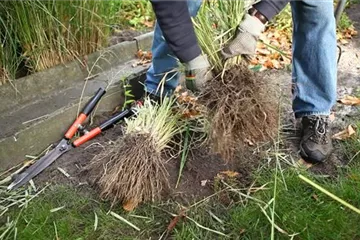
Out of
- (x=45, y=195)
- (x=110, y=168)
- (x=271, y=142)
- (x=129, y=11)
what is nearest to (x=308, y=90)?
(x=271, y=142)

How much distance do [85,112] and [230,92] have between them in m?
0.95

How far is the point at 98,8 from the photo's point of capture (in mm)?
2965

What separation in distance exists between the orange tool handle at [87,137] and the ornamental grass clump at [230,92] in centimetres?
72

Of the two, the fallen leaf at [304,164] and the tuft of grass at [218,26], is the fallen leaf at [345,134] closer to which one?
the fallen leaf at [304,164]

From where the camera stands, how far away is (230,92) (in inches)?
74.0

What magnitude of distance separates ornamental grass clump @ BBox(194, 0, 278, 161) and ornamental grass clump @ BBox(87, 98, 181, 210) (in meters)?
0.28

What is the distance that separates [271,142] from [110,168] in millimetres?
768

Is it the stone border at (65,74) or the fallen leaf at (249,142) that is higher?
the fallen leaf at (249,142)

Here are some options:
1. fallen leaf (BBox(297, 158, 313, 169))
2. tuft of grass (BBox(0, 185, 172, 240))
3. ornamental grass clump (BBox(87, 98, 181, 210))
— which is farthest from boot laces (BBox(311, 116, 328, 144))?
tuft of grass (BBox(0, 185, 172, 240))

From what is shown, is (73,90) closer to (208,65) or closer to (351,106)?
(208,65)

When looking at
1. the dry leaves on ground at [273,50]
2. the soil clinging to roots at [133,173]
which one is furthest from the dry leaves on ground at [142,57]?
the soil clinging to roots at [133,173]

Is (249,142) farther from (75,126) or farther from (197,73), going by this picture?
(75,126)

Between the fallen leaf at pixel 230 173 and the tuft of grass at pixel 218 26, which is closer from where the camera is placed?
the tuft of grass at pixel 218 26

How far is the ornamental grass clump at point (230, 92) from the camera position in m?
1.86
